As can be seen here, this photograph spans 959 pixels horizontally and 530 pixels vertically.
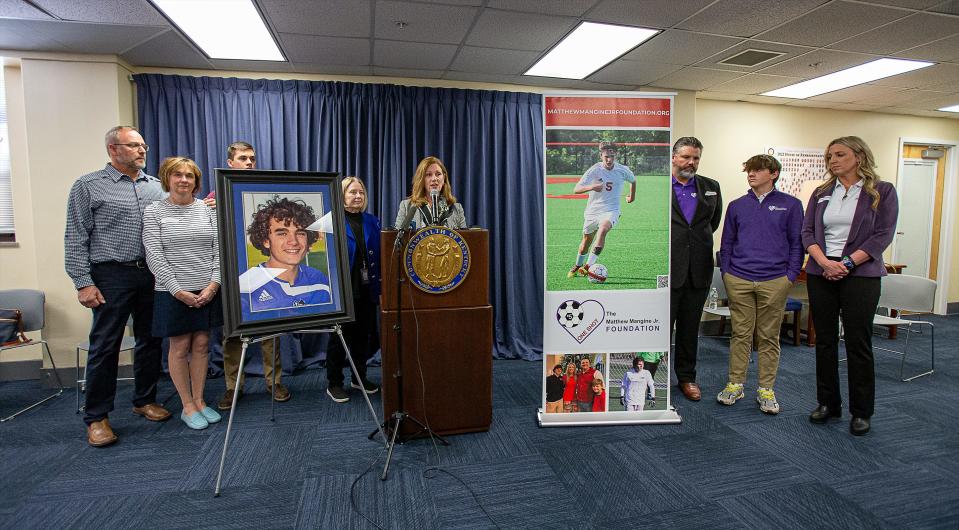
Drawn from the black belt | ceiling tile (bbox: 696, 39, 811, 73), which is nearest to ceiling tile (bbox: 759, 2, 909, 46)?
ceiling tile (bbox: 696, 39, 811, 73)

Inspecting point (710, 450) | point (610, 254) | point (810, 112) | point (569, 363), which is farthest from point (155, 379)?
point (810, 112)

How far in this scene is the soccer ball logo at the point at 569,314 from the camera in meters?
2.66

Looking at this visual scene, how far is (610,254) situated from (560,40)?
1697mm

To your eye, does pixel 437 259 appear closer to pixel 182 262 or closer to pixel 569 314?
pixel 569 314

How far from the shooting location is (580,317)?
8.75 ft

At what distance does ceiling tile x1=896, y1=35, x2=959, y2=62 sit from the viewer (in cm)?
336

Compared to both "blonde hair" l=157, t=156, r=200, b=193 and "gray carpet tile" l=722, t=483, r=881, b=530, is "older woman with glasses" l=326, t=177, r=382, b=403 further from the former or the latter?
"gray carpet tile" l=722, t=483, r=881, b=530

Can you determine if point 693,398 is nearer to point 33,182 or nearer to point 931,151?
point 33,182

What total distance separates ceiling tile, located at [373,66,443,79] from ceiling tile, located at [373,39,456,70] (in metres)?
0.08

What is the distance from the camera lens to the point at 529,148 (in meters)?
4.40

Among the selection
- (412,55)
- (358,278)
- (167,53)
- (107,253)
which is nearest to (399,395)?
(358,278)

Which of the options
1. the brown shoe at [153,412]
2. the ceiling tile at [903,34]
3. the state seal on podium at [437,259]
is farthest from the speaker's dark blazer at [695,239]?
the brown shoe at [153,412]

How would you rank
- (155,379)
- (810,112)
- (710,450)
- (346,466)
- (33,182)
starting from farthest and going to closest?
(810,112) < (33,182) < (155,379) < (710,450) < (346,466)

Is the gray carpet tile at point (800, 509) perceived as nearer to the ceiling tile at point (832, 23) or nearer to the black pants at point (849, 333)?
the black pants at point (849, 333)
